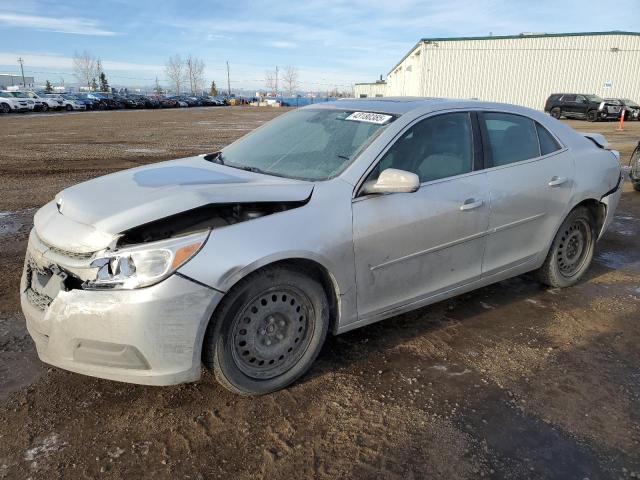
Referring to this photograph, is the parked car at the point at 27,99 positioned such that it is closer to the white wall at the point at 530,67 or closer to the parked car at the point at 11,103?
the parked car at the point at 11,103

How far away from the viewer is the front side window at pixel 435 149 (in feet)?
11.0

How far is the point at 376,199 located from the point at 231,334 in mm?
1144

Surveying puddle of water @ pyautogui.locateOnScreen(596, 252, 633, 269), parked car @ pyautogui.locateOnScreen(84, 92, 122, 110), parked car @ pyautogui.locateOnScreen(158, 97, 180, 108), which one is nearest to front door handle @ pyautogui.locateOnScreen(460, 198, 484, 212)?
puddle of water @ pyautogui.locateOnScreen(596, 252, 633, 269)

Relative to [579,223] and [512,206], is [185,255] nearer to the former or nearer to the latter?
[512,206]

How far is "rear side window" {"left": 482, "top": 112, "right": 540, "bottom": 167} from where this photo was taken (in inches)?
151

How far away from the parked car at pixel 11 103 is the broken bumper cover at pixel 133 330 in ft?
133

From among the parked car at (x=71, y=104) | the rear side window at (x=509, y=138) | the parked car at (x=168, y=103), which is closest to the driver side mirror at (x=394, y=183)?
the rear side window at (x=509, y=138)

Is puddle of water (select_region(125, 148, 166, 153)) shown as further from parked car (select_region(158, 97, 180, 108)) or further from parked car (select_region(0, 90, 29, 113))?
parked car (select_region(158, 97, 180, 108))

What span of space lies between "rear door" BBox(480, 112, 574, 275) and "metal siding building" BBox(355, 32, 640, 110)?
38.0 m

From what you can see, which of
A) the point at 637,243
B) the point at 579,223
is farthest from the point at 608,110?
the point at 579,223

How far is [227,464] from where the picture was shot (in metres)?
2.41

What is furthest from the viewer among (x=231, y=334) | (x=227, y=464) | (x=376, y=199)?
(x=376, y=199)

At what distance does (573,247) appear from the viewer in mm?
4617

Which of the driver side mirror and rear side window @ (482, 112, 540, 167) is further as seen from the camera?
rear side window @ (482, 112, 540, 167)
